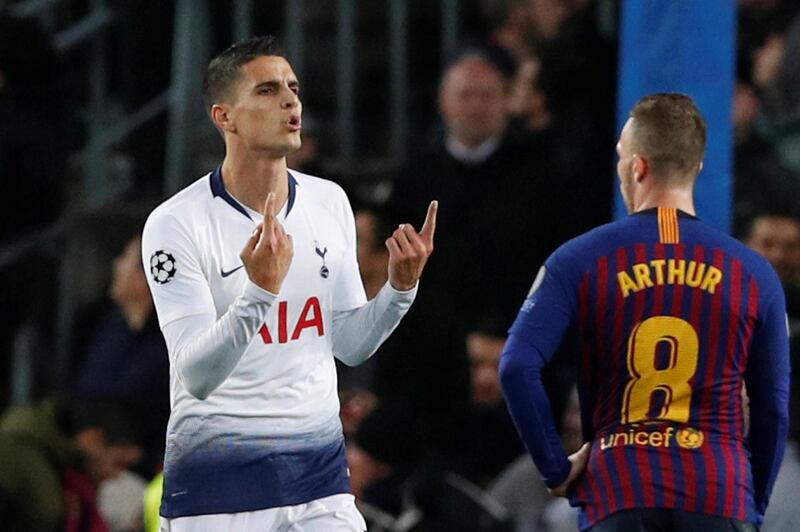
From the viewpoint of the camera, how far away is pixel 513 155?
9.34 m

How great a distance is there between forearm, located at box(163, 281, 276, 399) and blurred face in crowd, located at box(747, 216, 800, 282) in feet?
13.3

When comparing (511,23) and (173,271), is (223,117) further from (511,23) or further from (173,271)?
(511,23)

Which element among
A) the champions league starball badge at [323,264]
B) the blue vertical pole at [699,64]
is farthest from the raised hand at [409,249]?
the blue vertical pole at [699,64]

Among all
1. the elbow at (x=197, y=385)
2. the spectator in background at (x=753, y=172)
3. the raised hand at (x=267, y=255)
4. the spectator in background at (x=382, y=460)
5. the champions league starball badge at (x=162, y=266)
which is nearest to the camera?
the raised hand at (x=267, y=255)

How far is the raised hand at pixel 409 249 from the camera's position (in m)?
5.58

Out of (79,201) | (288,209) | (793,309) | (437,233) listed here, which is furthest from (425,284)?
(288,209)

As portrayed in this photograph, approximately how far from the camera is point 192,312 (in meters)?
5.45

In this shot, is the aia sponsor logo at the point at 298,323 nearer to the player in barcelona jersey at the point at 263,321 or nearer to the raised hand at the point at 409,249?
the player in barcelona jersey at the point at 263,321

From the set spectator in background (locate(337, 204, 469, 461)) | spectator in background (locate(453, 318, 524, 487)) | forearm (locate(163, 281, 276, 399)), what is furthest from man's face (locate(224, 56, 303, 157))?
spectator in background (locate(453, 318, 524, 487))

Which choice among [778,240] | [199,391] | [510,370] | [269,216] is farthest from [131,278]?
[269,216]

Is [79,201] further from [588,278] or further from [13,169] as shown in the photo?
[588,278]

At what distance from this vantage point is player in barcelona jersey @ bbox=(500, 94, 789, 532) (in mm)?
5523

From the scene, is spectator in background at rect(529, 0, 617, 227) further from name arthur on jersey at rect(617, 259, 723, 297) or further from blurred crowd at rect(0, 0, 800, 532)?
name arthur on jersey at rect(617, 259, 723, 297)

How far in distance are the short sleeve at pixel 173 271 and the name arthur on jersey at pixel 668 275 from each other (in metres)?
1.19
